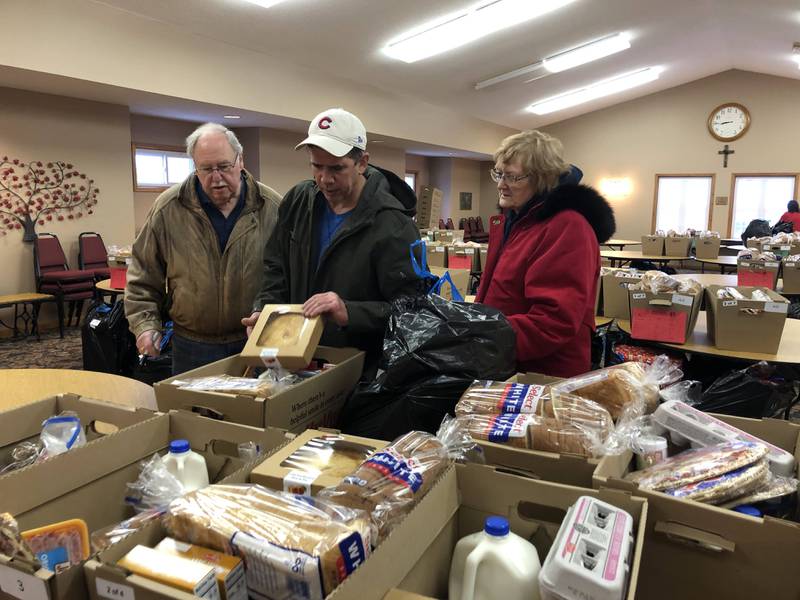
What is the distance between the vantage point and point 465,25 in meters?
6.85

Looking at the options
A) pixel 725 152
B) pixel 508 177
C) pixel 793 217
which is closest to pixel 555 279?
pixel 508 177

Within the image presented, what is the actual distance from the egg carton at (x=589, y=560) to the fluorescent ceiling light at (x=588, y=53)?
8902mm

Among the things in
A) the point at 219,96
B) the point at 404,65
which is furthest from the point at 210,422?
the point at 404,65

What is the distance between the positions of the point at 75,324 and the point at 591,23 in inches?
301

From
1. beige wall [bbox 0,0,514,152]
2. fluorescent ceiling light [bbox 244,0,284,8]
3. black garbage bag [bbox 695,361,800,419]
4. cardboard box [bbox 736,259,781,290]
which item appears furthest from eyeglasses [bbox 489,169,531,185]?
beige wall [bbox 0,0,514,152]

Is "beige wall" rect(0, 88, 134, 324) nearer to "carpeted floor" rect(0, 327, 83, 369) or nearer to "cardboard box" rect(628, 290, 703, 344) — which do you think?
"carpeted floor" rect(0, 327, 83, 369)

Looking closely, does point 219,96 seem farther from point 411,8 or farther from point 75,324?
point 75,324

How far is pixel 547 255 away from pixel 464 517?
2.80ft

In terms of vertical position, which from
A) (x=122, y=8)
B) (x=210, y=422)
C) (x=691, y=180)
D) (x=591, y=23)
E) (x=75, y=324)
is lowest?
(x=75, y=324)

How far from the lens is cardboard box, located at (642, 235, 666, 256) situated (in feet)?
24.8

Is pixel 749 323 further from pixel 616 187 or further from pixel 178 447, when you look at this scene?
pixel 616 187

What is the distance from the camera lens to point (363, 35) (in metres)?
6.71

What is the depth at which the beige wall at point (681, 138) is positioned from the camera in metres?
11.4

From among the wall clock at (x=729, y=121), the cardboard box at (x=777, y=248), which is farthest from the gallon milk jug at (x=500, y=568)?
the wall clock at (x=729, y=121)
